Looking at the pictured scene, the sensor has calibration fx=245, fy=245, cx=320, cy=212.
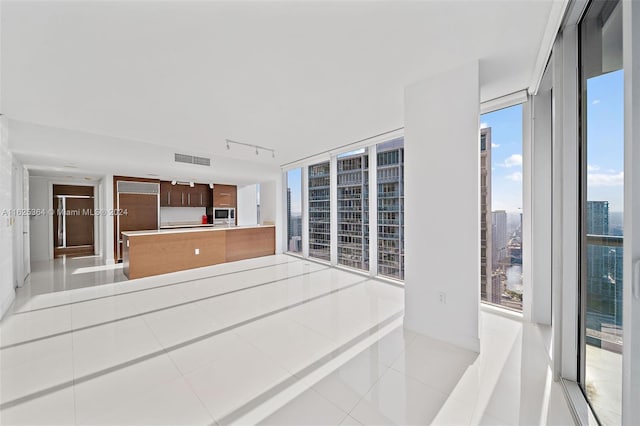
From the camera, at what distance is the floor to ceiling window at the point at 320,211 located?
19.0 feet

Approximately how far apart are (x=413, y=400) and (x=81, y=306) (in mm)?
4220

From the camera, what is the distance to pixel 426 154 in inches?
99.7

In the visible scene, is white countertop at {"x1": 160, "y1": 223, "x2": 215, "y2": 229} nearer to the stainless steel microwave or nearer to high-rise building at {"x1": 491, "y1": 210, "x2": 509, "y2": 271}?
the stainless steel microwave

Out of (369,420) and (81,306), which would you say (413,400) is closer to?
(369,420)

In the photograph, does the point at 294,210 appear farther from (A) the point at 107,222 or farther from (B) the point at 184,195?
(A) the point at 107,222

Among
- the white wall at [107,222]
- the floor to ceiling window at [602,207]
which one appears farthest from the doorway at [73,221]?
the floor to ceiling window at [602,207]

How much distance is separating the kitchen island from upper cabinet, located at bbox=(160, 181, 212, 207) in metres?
1.96

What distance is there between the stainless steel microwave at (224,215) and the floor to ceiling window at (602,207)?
7729mm

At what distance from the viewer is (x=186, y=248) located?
5402 millimetres

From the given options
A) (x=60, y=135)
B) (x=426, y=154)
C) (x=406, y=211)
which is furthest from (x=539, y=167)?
(x=60, y=135)

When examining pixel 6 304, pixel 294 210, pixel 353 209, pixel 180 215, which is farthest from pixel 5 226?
pixel 353 209

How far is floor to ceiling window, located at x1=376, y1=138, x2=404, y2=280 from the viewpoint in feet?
13.6

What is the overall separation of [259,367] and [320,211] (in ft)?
14.1

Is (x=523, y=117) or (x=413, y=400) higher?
(x=523, y=117)
